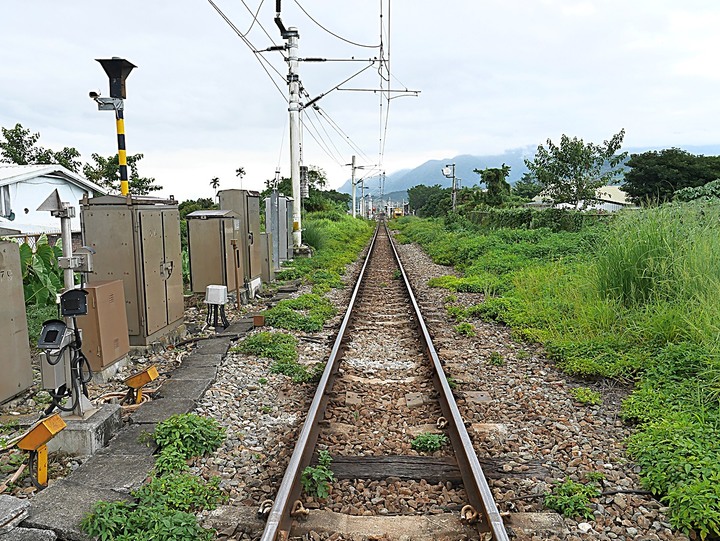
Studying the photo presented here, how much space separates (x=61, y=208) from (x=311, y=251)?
14.0 m

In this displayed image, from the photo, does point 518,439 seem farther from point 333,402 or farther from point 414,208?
point 414,208

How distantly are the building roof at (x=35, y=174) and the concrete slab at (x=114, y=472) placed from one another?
19.7 m

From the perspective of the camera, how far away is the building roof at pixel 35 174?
67.8ft

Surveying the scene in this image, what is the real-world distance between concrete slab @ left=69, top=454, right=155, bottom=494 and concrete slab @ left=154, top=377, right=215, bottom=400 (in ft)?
3.75

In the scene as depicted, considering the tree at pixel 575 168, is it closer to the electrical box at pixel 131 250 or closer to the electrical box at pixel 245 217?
the electrical box at pixel 245 217

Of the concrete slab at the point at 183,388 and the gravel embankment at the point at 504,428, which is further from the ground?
the concrete slab at the point at 183,388

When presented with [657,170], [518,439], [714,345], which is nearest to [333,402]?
[518,439]

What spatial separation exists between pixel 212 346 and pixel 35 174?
19245mm

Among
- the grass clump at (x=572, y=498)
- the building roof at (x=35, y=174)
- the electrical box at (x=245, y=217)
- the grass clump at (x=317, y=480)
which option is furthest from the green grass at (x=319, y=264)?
the building roof at (x=35, y=174)

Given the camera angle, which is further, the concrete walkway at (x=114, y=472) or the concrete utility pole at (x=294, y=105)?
the concrete utility pole at (x=294, y=105)

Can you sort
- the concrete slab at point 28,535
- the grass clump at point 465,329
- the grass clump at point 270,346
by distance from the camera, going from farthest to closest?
the grass clump at point 465,329, the grass clump at point 270,346, the concrete slab at point 28,535

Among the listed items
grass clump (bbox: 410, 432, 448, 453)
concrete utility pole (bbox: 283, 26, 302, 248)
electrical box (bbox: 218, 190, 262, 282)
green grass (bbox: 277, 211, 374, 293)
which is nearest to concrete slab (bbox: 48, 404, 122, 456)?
grass clump (bbox: 410, 432, 448, 453)

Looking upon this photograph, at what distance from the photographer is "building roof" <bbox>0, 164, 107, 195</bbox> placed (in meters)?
20.7

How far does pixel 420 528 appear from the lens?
3158mm
